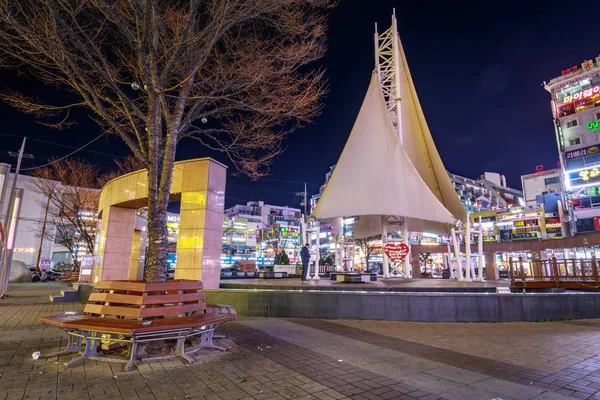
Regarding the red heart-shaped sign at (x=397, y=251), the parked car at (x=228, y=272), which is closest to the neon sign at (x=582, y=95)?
the red heart-shaped sign at (x=397, y=251)

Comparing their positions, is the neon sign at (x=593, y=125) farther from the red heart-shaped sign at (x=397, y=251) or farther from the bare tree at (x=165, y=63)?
the bare tree at (x=165, y=63)

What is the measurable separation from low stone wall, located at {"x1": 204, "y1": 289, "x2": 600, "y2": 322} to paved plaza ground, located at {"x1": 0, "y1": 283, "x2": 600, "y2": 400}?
4.44ft

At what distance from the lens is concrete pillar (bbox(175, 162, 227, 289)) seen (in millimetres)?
9719

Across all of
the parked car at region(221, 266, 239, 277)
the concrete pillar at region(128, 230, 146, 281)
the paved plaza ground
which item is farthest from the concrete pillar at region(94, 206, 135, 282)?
the parked car at region(221, 266, 239, 277)

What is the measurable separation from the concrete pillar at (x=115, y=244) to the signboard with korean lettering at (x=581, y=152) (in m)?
58.0

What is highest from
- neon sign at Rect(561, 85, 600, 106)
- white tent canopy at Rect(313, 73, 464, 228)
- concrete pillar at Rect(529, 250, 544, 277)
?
neon sign at Rect(561, 85, 600, 106)

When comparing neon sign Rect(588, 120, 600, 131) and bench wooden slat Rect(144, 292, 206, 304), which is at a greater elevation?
neon sign Rect(588, 120, 600, 131)

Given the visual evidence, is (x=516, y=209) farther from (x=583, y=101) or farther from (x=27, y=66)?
(x=27, y=66)

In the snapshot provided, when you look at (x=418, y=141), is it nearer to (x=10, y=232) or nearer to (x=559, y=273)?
(x=559, y=273)

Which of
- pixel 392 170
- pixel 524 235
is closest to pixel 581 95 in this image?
pixel 524 235

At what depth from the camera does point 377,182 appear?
1558cm

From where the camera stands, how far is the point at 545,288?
43.5ft

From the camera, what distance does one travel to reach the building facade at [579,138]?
46.4 metres

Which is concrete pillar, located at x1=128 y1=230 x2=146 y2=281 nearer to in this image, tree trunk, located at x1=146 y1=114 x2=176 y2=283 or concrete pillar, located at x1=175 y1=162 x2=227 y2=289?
concrete pillar, located at x1=175 y1=162 x2=227 y2=289
